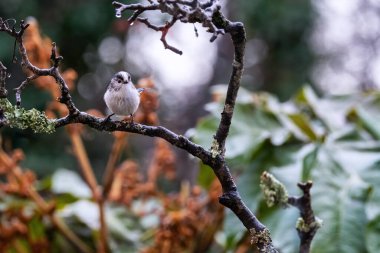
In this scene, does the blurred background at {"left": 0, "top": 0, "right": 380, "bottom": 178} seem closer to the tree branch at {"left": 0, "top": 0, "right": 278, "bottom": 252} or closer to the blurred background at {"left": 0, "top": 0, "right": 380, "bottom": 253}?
the blurred background at {"left": 0, "top": 0, "right": 380, "bottom": 253}

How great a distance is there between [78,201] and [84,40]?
1.26 m

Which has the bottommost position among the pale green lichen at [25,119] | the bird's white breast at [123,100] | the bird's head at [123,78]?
the pale green lichen at [25,119]

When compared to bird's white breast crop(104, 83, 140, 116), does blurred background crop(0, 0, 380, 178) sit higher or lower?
higher

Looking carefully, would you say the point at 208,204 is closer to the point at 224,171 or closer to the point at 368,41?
the point at 224,171

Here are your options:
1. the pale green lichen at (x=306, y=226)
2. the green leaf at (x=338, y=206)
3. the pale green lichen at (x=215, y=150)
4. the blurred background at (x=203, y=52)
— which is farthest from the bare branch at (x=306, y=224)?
the blurred background at (x=203, y=52)

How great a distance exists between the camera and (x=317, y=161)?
112 cm

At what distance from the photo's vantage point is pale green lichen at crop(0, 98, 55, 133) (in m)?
0.51

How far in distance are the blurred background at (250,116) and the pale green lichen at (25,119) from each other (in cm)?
42

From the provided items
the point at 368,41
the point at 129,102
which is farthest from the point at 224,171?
the point at 368,41

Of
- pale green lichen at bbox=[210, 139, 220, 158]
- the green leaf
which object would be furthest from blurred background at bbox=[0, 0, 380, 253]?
pale green lichen at bbox=[210, 139, 220, 158]

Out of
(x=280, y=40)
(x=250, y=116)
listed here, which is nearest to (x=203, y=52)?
(x=280, y=40)

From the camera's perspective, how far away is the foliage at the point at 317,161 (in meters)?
0.98

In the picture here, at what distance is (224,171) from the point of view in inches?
22.1

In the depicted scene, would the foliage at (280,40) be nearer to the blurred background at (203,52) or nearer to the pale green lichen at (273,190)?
the blurred background at (203,52)
